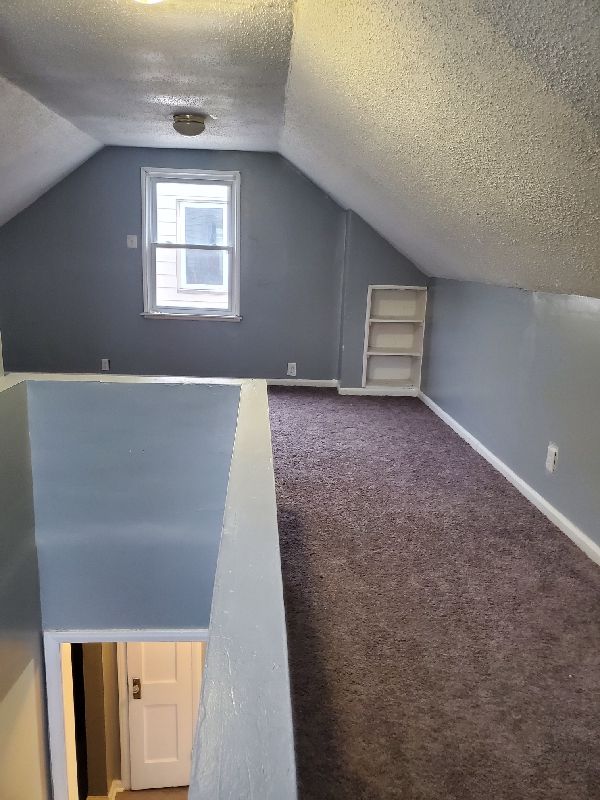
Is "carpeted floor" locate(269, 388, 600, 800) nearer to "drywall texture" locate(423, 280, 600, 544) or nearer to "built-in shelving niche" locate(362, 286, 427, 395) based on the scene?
"drywall texture" locate(423, 280, 600, 544)

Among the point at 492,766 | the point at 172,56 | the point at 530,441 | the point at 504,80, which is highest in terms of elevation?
the point at 172,56

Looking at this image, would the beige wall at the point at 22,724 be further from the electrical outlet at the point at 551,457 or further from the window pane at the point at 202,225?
the window pane at the point at 202,225

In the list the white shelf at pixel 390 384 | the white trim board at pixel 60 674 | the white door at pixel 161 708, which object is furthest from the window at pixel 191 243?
the white door at pixel 161 708

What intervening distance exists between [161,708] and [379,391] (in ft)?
11.1

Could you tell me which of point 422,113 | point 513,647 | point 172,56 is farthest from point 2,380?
point 513,647

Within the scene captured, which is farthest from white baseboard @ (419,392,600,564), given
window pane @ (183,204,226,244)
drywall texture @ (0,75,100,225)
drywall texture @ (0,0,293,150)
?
drywall texture @ (0,75,100,225)

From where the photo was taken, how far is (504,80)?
1405mm

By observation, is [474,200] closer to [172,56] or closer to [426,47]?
[426,47]

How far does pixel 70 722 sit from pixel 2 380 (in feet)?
8.30

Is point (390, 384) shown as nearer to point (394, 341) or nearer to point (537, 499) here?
point (394, 341)

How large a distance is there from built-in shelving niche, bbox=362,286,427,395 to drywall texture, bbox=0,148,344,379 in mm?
359

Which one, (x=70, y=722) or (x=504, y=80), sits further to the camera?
(x=70, y=722)

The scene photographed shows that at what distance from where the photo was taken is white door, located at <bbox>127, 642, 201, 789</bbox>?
4965 millimetres

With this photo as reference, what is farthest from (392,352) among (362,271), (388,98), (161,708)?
(161,708)
